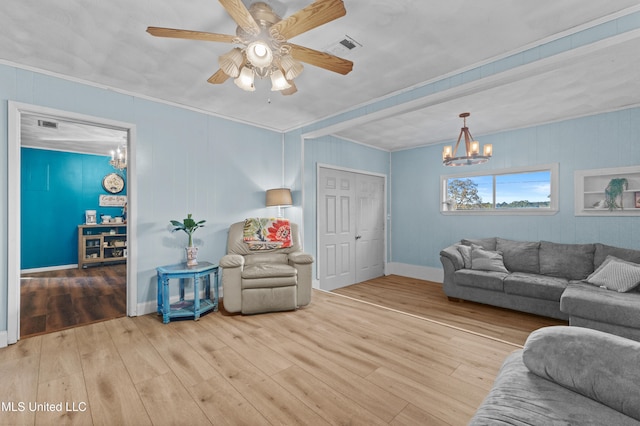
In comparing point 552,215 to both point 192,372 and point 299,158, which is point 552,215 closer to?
point 299,158

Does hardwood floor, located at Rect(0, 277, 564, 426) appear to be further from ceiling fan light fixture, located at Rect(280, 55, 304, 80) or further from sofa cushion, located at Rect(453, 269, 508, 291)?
ceiling fan light fixture, located at Rect(280, 55, 304, 80)

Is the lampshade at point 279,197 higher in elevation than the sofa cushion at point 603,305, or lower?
higher

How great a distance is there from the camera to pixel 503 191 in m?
4.73

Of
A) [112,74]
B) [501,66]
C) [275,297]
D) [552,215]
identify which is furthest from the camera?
[552,215]

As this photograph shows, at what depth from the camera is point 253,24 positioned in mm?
1653

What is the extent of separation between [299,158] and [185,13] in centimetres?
257

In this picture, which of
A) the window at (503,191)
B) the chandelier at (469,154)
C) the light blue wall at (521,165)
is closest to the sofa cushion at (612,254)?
the light blue wall at (521,165)

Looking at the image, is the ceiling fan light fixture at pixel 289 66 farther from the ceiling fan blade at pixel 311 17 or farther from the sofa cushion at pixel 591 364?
the sofa cushion at pixel 591 364

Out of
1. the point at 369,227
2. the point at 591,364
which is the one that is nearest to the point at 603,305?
the point at 591,364

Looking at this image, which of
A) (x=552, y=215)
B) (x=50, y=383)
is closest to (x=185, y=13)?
(x=50, y=383)

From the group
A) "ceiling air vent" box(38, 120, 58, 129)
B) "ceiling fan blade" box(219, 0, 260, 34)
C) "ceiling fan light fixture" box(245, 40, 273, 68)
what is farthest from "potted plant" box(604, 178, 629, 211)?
"ceiling air vent" box(38, 120, 58, 129)

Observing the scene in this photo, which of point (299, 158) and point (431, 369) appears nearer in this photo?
point (431, 369)

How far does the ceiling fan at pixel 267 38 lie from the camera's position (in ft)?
5.04

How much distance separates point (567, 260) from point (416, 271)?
2357 millimetres
